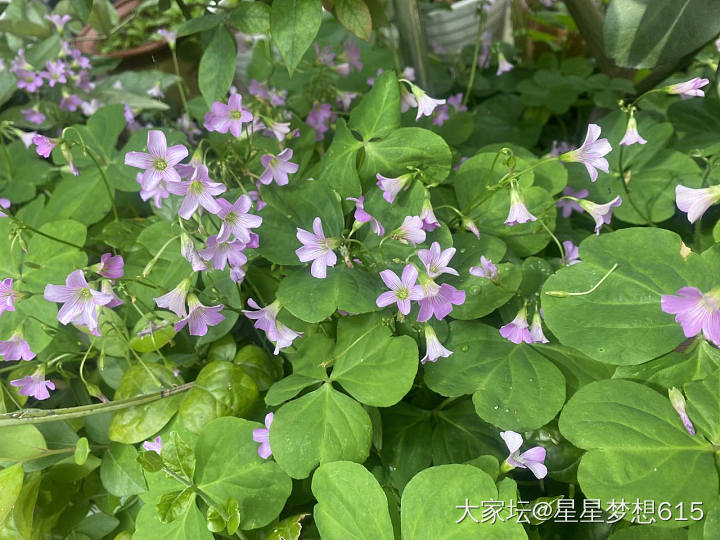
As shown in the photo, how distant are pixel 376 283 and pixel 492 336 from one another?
0.19 meters

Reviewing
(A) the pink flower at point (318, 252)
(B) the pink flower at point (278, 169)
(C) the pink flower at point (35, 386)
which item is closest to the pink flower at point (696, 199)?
(A) the pink flower at point (318, 252)

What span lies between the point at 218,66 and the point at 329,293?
460 millimetres

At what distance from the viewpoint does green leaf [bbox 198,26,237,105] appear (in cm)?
103

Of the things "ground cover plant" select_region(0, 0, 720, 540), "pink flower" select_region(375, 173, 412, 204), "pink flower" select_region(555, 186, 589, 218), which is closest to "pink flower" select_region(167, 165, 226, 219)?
"ground cover plant" select_region(0, 0, 720, 540)

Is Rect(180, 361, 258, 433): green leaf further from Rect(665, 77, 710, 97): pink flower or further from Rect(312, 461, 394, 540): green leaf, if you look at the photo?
Rect(665, 77, 710, 97): pink flower

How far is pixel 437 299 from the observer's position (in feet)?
2.70

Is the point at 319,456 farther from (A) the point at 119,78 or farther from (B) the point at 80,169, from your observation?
(A) the point at 119,78

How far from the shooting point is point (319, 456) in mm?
827

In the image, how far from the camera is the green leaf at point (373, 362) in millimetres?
843

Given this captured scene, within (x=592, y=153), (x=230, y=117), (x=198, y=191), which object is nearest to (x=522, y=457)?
(x=592, y=153)

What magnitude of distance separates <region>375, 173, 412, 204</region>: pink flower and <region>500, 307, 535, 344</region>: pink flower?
26cm

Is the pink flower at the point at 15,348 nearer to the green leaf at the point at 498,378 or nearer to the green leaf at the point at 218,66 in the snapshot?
the green leaf at the point at 218,66

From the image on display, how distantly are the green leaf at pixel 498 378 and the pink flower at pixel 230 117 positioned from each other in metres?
0.47

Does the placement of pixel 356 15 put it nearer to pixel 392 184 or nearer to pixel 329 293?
pixel 392 184
